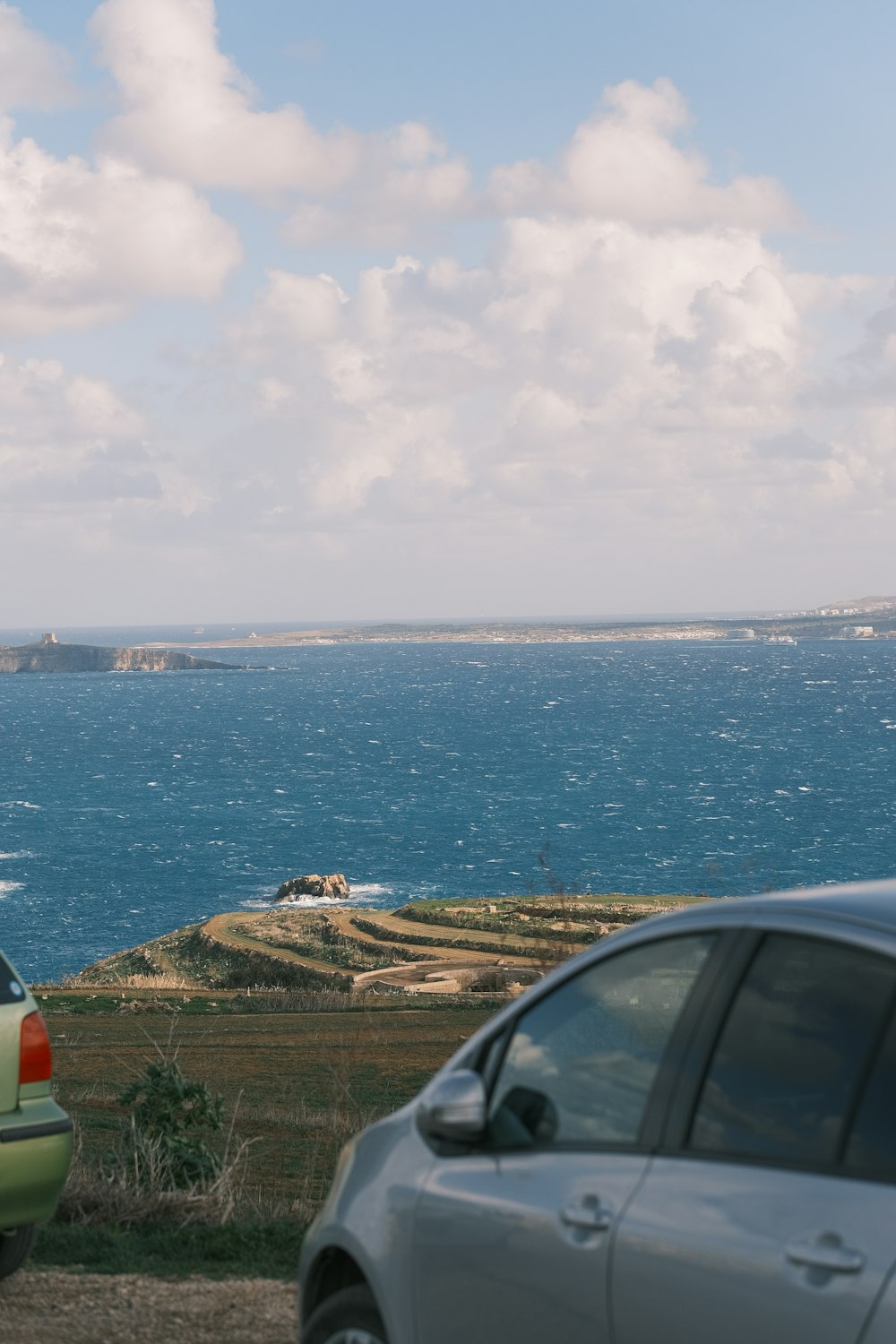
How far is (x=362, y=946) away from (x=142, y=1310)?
4569 cm

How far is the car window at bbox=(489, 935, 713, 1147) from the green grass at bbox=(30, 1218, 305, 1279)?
3357mm

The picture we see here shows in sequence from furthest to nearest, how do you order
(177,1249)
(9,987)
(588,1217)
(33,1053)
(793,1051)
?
1. (177,1249)
2. (9,987)
3. (33,1053)
4. (588,1217)
5. (793,1051)

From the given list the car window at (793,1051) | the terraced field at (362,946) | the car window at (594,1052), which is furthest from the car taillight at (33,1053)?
the terraced field at (362,946)

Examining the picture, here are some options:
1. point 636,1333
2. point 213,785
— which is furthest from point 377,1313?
point 213,785

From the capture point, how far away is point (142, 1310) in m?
5.89

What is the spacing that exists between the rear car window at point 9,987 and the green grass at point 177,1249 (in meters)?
1.40

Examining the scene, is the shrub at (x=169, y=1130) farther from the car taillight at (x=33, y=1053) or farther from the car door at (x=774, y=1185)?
the car door at (x=774, y=1185)

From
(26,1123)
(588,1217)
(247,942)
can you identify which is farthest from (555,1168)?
(247,942)

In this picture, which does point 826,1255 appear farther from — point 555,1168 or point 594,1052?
point 594,1052

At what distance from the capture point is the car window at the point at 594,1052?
327cm

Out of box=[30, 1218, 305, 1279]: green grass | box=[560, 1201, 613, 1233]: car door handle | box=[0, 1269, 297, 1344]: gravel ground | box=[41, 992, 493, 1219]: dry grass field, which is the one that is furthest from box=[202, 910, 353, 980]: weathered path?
box=[560, 1201, 613, 1233]: car door handle

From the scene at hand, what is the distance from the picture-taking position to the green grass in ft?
21.4

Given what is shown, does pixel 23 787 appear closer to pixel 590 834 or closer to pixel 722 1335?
pixel 590 834

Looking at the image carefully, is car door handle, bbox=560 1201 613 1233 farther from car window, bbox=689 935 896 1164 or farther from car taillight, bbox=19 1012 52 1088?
car taillight, bbox=19 1012 52 1088
